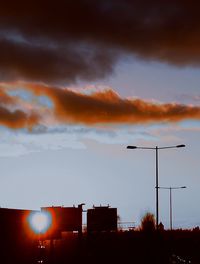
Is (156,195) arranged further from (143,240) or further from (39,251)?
(143,240)

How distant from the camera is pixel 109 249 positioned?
7269 centimetres

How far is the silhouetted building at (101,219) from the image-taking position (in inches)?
3275

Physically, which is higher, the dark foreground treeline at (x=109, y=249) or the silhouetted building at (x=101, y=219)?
the silhouetted building at (x=101, y=219)

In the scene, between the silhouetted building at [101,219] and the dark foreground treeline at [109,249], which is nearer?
the dark foreground treeline at [109,249]

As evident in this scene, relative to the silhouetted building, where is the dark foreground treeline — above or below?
below

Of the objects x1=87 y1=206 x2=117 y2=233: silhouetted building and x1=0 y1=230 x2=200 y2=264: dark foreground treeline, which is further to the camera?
x1=87 y1=206 x2=117 y2=233: silhouetted building

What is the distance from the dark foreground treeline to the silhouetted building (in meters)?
1.47

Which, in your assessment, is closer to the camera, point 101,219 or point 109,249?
point 109,249

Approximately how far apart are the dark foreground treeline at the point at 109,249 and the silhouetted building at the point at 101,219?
1.47 m

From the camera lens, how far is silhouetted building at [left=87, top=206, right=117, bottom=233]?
8319 centimetres

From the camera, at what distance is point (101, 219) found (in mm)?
83875

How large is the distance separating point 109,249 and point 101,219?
1148cm

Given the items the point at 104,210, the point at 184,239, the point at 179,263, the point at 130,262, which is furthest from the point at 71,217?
the point at 179,263

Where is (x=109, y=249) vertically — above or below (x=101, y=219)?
below
